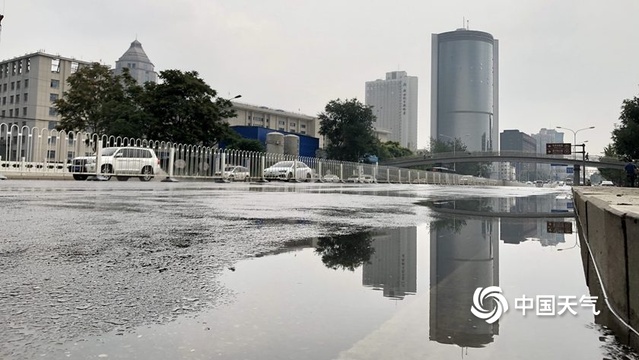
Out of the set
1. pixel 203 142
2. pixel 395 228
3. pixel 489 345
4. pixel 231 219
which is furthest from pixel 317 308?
pixel 203 142

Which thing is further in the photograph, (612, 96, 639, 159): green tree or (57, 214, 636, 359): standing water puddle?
(612, 96, 639, 159): green tree

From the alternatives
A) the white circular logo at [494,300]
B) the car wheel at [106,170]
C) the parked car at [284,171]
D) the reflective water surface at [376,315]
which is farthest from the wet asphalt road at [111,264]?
the parked car at [284,171]

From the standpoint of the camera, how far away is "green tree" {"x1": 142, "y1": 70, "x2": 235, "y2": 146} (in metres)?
40.2

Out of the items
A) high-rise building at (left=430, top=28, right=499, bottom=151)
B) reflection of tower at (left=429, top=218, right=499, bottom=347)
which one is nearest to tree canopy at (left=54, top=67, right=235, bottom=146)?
reflection of tower at (left=429, top=218, right=499, bottom=347)

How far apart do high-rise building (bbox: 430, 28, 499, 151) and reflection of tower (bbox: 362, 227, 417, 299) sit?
16296 cm

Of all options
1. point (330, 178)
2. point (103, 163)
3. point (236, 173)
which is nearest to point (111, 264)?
point (103, 163)

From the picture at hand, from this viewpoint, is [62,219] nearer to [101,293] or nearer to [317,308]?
[101,293]

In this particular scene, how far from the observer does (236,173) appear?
86.5 feet

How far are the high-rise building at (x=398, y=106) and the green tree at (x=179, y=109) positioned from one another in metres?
148

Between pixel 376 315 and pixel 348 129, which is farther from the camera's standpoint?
pixel 348 129

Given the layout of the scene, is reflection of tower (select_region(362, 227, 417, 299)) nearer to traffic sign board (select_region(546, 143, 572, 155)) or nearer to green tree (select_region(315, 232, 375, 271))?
green tree (select_region(315, 232, 375, 271))

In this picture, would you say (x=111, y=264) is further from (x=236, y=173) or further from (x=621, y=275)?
(x=236, y=173)

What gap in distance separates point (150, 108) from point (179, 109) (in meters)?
2.46

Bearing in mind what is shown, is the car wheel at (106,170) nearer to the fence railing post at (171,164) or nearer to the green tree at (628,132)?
the fence railing post at (171,164)
